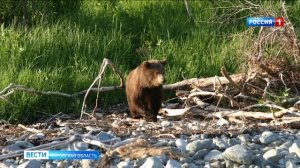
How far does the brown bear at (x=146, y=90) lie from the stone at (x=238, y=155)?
8.72 feet

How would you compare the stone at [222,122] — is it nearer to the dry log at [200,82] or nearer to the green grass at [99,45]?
the dry log at [200,82]

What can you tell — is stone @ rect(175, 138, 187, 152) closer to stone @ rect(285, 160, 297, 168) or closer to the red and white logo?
stone @ rect(285, 160, 297, 168)

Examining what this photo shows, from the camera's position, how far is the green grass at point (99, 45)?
26.7 feet

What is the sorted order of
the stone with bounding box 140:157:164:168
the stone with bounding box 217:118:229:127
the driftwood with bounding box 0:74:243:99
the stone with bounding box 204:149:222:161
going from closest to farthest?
1. the stone with bounding box 140:157:164:168
2. the stone with bounding box 204:149:222:161
3. the stone with bounding box 217:118:229:127
4. the driftwood with bounding box 0:74:243:99

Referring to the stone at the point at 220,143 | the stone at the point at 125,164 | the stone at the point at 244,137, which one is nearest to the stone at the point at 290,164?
the stone at the point at 220,143

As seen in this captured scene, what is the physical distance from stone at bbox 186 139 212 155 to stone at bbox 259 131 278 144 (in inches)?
23.0

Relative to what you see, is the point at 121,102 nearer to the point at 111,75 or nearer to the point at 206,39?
the point at 111,75

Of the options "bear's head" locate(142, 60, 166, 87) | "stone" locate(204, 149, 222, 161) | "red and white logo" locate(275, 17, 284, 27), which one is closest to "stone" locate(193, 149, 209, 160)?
"stone" locate(204, 149, 222, 161)

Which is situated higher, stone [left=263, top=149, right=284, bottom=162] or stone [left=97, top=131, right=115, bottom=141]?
stone [left=97, top=131, right=115, bottom=141]

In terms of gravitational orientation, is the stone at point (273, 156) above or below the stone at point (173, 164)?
below

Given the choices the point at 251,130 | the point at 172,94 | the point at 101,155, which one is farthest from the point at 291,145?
the point at 172,94

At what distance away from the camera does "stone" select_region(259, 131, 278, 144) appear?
18.4 feet

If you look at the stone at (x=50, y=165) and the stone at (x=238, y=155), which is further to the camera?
the stone at (x=50, y=165)

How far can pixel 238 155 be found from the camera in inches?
191
